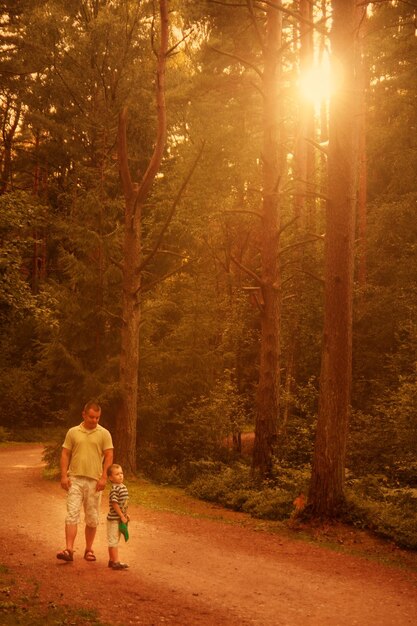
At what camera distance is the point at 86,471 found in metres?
8.16

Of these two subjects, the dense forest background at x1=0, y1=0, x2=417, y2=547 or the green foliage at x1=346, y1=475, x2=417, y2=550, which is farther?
the dense forest background at x1=0, y1=0, x2=417, y2=547

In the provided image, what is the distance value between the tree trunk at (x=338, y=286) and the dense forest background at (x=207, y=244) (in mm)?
375

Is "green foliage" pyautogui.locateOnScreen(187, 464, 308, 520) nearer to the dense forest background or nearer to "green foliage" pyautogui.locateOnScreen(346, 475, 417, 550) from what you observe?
the dense forest background

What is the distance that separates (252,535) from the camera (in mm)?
10664

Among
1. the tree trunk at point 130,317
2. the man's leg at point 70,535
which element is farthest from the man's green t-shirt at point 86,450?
the tree trunk at point 130,317

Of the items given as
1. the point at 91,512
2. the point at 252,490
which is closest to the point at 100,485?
the point at 91,512

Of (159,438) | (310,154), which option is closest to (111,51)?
(310,154)

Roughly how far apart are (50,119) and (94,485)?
87.7ft

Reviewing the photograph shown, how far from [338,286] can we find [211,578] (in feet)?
18.3

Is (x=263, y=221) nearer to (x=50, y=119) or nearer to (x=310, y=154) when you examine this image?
(x=310, y=154)

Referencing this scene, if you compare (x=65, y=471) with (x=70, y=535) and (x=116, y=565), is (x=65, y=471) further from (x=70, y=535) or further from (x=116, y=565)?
(x=116, y=565)

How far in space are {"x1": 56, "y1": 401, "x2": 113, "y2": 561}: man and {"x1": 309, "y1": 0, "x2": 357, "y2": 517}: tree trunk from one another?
14.6ft

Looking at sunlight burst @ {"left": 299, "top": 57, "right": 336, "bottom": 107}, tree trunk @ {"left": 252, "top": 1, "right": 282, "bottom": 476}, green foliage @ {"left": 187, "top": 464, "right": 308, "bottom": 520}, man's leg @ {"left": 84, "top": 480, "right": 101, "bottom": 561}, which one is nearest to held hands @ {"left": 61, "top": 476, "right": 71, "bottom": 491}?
man's leg @ {"left": 84, "top": 480, "right": 101, "bottom": 561}

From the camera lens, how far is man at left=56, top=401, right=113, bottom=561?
26.5 ft
